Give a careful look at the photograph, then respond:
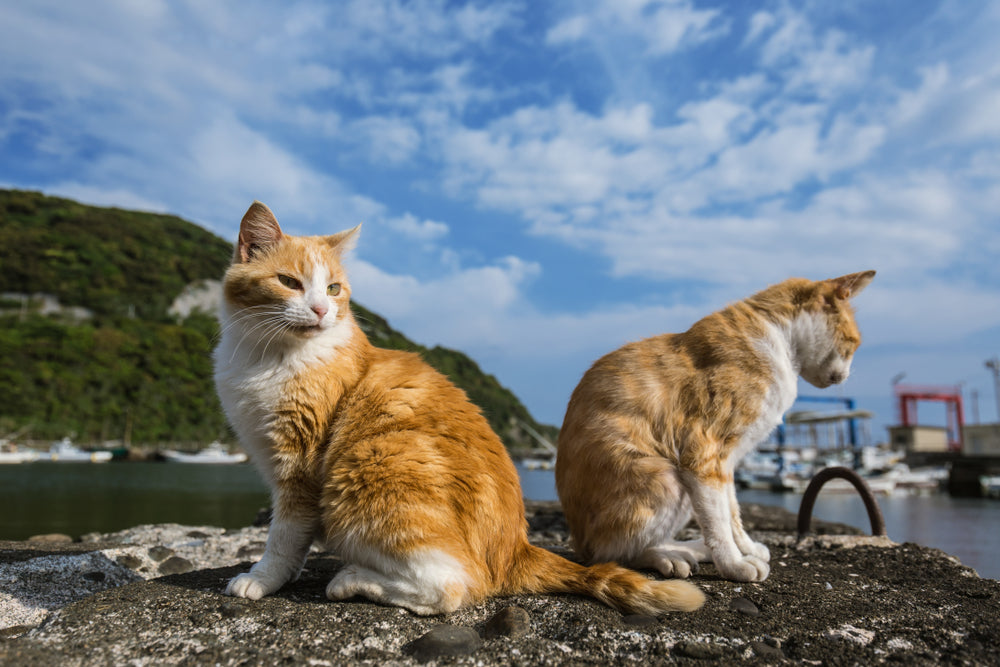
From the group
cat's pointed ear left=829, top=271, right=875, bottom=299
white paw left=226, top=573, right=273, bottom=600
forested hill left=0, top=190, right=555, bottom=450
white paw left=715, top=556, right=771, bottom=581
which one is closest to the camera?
white paw left=226, top=573, right=273, bottom=600

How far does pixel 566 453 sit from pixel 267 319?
221 centimetres

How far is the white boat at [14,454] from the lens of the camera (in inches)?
2176

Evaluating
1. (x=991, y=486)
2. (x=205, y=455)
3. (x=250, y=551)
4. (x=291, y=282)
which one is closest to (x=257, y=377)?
(x=291, y=282)

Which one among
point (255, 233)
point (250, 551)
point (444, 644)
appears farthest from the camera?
point (250, 551)

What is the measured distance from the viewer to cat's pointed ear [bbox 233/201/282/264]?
3295 mm

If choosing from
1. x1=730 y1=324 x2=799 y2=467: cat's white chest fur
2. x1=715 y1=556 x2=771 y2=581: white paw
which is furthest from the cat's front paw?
x1=730 y1=324 x2=799 y2=467: cat's white chest fur

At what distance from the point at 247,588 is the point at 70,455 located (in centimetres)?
7783

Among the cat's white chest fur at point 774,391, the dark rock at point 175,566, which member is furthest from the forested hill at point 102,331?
the cat's white chest fur at point 774,391

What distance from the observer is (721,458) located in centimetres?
376

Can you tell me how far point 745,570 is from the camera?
356 centimetres

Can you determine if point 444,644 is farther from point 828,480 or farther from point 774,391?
point 828,480

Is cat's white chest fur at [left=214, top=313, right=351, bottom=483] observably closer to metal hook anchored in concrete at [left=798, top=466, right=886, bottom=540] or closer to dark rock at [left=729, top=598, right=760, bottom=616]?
dark rock at [left=729, top=598, right=760, bottom=616]

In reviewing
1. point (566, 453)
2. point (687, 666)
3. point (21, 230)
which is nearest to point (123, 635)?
point (687, 666)

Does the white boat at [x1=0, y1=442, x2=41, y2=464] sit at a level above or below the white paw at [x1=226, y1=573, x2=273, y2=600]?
below
